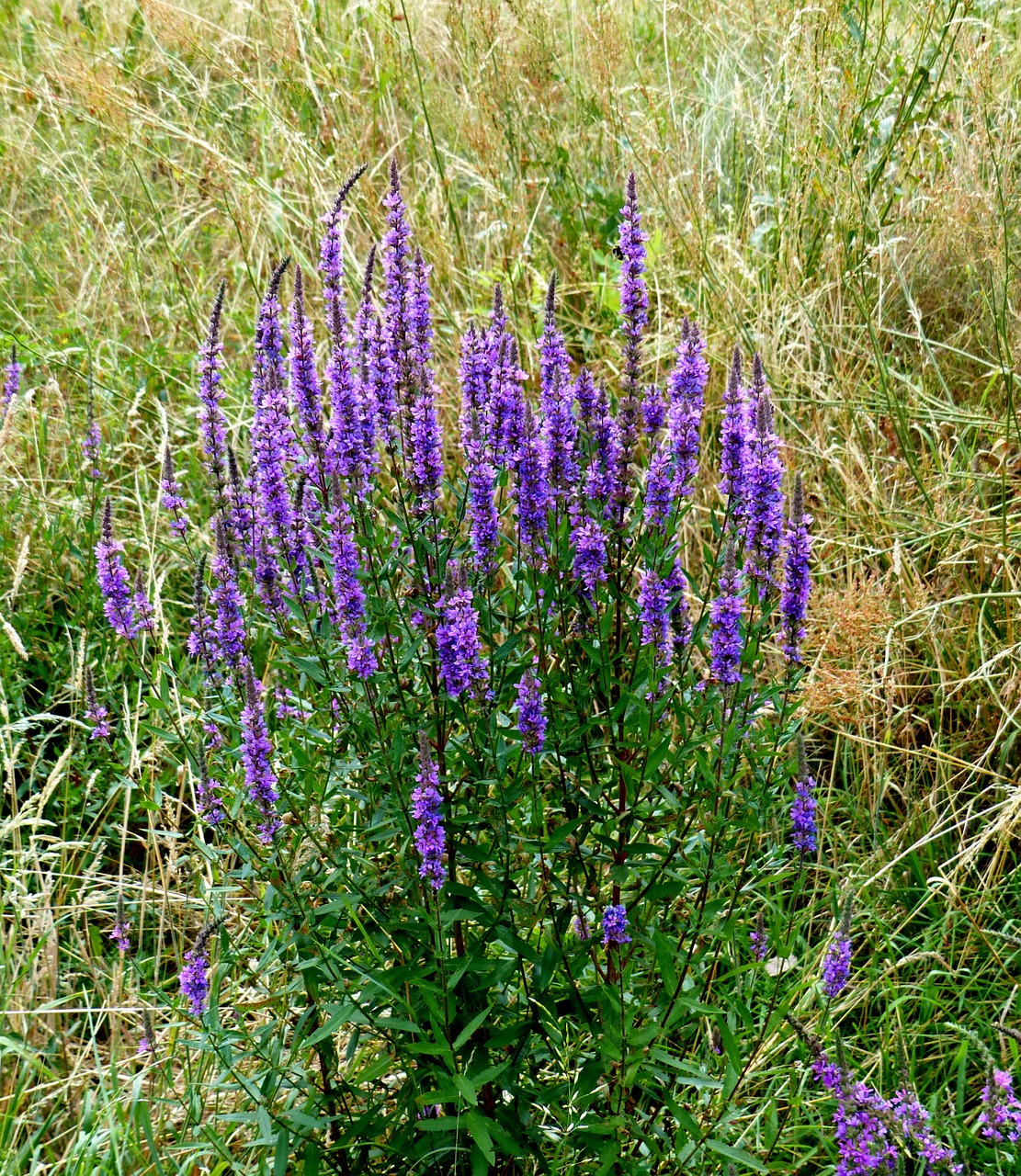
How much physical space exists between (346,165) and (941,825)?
4.53m

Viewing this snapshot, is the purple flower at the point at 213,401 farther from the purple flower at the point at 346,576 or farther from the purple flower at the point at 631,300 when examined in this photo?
the purple flower at the point at 631,300

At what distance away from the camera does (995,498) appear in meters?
4.94

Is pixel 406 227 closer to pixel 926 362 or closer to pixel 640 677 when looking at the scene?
pixel 640 677

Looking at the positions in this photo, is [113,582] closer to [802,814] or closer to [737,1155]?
[802,814]

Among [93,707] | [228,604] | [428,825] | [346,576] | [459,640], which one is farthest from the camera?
[93,707]

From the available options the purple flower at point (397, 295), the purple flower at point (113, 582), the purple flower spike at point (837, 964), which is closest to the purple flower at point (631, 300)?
the purple flower at point (397, 295)

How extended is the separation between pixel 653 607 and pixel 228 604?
3.77 feet

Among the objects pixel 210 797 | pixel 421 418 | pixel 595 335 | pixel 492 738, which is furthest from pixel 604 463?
pixel 595 335

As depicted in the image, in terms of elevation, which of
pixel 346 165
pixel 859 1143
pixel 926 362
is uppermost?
pixel 346 165

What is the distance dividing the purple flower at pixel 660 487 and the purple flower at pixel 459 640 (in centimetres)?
55

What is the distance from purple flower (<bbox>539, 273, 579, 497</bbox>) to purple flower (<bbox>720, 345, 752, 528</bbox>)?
377 mm

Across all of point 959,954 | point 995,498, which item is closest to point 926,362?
point 995,498

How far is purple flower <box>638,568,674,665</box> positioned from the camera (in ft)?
9.54

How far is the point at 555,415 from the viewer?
2.88 metres
